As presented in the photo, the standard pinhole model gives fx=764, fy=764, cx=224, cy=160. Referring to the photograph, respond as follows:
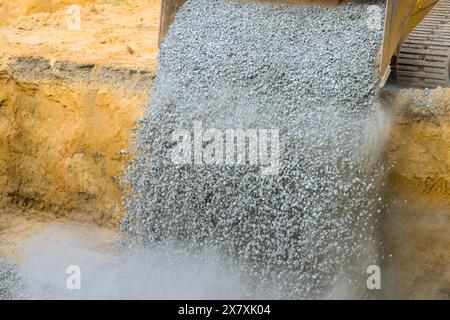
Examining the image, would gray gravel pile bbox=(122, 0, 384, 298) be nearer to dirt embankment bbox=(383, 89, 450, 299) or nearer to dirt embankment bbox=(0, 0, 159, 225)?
dirt embankment bbox=(383, 89, 450, 299)

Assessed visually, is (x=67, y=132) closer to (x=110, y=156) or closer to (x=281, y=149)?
(x=110, y=156)

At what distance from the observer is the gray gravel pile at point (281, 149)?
459cm

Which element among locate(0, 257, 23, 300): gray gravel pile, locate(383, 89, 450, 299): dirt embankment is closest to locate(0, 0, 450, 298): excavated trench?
locate(383, 89, 450, 299): dirt embankment

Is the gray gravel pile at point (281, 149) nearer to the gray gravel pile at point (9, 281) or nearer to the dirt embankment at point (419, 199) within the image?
the dirt embankment at point (419, 199)

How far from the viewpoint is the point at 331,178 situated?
454cm

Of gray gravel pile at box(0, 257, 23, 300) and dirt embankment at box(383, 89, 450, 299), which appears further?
gray gravel pile at box(0, 257, 23, 300)

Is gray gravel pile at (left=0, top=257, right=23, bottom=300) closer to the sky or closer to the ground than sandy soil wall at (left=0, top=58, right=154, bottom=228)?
closer to the ground

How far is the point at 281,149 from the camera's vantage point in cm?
461

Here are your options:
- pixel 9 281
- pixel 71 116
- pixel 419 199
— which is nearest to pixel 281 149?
pixel 419 199

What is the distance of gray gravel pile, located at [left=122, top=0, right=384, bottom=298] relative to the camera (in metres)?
4.59

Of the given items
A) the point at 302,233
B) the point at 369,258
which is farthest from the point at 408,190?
the point at 302,233

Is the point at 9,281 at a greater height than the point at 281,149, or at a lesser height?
lesser

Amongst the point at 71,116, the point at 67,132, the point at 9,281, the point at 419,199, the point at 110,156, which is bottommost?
the point at 9,281

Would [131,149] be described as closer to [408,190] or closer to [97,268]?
[97,268]
